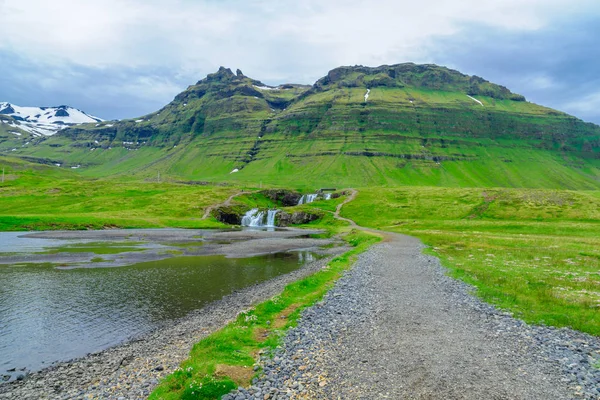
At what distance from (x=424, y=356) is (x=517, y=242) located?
59968 mm

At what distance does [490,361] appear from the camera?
659 inches

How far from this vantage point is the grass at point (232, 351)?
14.3 meters

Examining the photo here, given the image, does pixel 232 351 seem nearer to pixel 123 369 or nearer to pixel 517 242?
pixel 123 369

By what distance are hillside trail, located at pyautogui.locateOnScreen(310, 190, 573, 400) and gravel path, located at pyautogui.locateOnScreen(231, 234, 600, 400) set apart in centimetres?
4

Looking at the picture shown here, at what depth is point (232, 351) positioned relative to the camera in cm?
1805

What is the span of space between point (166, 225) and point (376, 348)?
383 ft

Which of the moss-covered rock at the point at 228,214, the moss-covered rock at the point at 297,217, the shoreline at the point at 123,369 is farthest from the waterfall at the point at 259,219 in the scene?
the shoreline at the point at 123,369

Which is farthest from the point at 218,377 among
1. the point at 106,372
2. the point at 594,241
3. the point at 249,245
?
the point at 594,241

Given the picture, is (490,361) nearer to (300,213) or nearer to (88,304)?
(88,304)

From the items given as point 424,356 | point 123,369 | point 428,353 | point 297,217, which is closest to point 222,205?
point 297,217

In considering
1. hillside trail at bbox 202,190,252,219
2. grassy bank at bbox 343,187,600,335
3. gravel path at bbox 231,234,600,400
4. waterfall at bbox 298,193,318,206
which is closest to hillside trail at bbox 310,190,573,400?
gravel path at bbox 231,234,600,400

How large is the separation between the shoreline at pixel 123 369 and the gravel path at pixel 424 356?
19.3ft

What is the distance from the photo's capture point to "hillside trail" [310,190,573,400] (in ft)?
46.3

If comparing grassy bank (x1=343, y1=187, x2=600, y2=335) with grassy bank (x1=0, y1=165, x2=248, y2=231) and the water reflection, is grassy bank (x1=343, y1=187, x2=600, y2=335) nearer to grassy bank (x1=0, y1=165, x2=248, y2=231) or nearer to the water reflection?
the water reflection
